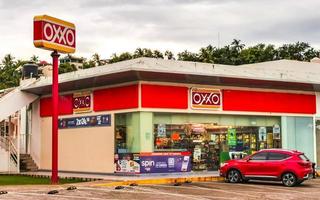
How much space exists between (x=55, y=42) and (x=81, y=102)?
5974 millimetres

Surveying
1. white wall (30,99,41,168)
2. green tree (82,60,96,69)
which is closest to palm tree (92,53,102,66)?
green tree (82,60,96,69)

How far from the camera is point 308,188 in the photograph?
72.1 feet

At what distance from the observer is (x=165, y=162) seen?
26.5 metres

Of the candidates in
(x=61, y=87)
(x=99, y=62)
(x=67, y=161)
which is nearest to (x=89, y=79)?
(x=61, y=87)

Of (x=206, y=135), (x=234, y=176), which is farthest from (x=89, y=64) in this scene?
(x=234, y=176)

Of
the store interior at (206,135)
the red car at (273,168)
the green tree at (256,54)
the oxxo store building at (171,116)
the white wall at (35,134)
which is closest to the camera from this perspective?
the red car at (273,168)

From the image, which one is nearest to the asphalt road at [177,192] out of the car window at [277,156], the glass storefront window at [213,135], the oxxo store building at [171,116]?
the car window at [277,156]

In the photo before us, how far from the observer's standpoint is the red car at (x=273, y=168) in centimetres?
2280

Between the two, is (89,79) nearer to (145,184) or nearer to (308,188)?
(145,184)

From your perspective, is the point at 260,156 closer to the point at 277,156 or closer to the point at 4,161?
the point at 277,156

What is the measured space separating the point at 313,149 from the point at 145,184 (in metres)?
12.6

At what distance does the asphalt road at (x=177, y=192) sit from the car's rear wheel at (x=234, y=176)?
1.18 metres

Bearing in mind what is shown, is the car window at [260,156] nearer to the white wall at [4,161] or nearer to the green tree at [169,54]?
the white wall at [4,161]

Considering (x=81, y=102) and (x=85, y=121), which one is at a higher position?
(x=81, y=102)
